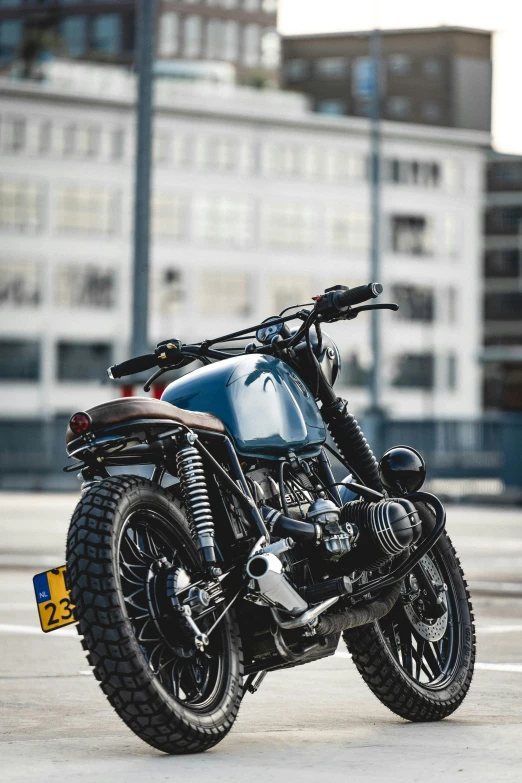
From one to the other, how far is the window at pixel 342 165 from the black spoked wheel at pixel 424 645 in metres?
93.5

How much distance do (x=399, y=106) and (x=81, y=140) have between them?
109 feet

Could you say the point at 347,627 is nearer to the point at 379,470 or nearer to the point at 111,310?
the point at 379,470

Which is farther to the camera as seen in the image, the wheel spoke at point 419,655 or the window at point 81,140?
the window at point 81,140

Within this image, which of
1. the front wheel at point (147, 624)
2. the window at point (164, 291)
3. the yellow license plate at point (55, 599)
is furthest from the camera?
the window at point (164, 291)

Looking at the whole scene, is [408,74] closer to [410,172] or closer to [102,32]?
[410,172]

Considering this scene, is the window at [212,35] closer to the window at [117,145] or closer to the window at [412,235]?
the window at [412,235]

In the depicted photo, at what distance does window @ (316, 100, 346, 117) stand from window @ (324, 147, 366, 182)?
1733cm

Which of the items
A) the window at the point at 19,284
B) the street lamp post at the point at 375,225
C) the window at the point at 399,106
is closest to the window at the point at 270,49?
the window at the point at 399,106

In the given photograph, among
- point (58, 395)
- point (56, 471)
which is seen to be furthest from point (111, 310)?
point (56, 471)

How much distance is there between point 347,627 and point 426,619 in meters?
0.67

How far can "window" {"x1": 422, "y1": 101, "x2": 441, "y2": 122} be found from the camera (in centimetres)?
11681

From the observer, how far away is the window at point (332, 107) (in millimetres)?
118250

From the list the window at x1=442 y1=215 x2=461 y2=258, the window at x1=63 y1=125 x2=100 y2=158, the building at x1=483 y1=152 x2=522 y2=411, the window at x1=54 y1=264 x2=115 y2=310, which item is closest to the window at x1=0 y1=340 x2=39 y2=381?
the window at x1=54 y1=264 x2=115 y2=310

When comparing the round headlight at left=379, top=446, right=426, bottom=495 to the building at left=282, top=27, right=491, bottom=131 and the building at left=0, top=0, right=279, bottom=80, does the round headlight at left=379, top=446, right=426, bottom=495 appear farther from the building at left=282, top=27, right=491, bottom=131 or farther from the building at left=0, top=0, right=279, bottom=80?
the building at left=282, top=27, right=491, bottom=131
